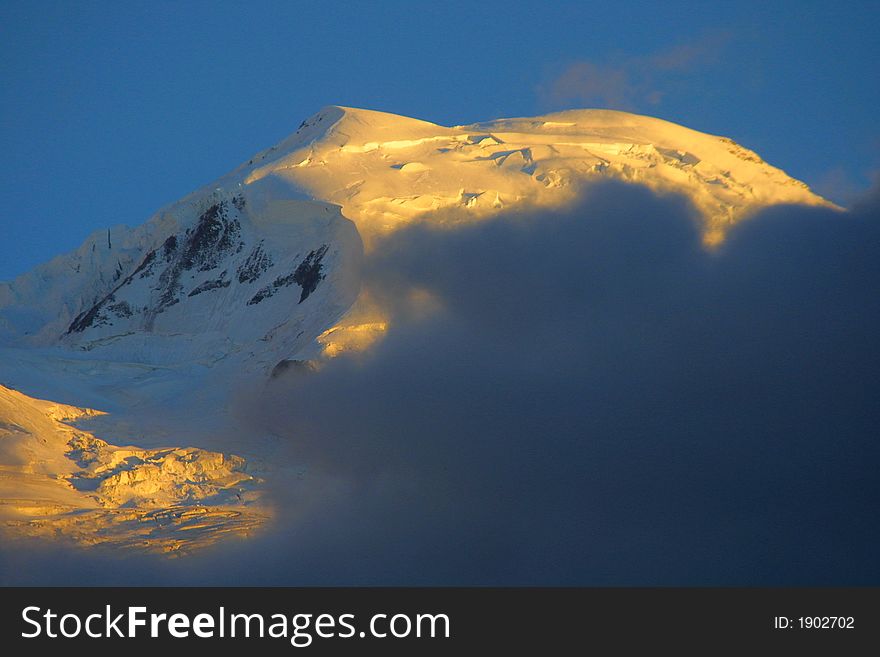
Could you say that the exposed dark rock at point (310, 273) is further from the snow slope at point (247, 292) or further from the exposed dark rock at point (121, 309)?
the exposed dark rock at point (121, 309)

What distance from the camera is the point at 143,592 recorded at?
48938 millimetres

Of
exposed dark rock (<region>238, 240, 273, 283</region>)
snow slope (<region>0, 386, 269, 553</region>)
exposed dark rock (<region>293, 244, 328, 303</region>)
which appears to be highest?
exposed dark rock (<region>238, 240, 273, 283</region>)

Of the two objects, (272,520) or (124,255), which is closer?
(272,520)

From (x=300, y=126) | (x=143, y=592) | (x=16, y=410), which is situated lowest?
(x=143, y=592)

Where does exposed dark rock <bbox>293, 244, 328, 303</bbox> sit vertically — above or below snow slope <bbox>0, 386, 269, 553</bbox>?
above

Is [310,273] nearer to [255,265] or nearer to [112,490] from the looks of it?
[255,265]

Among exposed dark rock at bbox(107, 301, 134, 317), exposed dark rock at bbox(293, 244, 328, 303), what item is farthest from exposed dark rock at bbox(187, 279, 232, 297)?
exposed dark rock at bbox(293, 244, 328, 303)

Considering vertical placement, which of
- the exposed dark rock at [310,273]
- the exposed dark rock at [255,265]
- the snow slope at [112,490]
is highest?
the exposed dark rock at [255,265]

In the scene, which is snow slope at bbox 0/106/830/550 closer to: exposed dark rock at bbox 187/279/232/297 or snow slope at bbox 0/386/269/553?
snow slope at bbox 0/386/269/553

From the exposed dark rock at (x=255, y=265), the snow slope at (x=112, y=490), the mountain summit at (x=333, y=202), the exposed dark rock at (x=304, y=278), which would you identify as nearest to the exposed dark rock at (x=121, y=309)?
the mountain summit at (x=333, y=202)

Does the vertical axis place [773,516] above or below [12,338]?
below

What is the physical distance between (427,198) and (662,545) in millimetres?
30656

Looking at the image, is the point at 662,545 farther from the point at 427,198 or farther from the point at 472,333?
the point at 427,198

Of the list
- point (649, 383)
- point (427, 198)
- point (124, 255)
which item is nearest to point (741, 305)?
point (649, 383)
